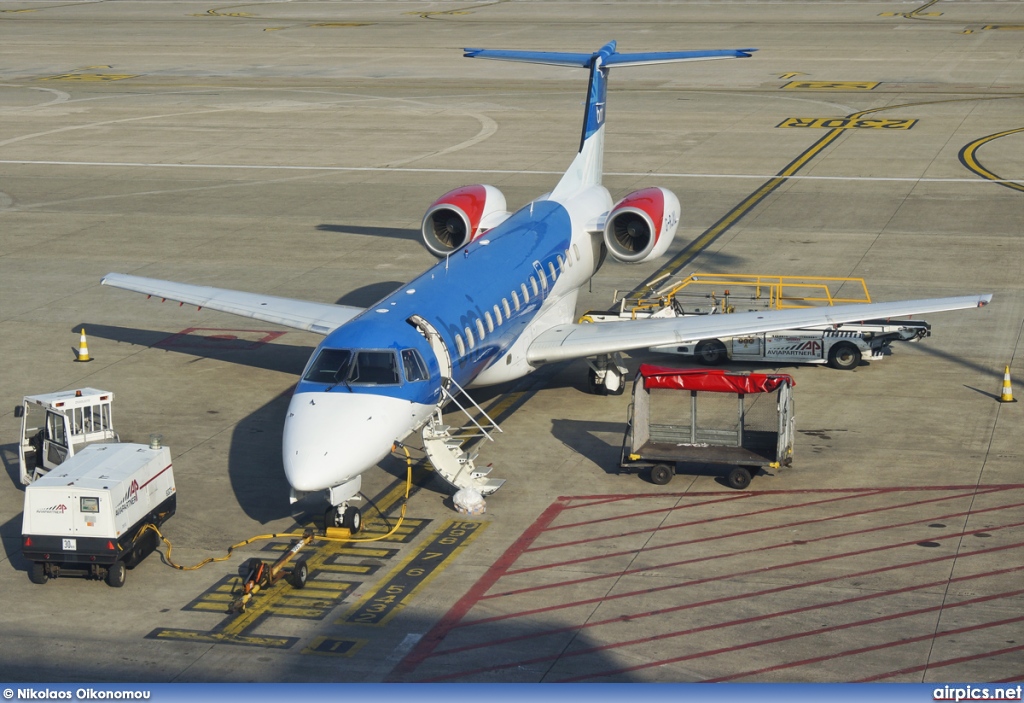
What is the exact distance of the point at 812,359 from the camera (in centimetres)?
2931

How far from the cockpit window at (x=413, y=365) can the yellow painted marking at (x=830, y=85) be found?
48777 millimetres

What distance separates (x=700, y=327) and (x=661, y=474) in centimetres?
436

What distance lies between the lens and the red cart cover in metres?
A: 23.2

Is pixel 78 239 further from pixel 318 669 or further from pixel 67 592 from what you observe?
pixel 318 669

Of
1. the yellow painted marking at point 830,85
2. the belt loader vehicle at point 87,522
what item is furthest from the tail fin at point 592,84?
the yellow painted marking at point 830,85

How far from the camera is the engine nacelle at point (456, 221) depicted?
30.1 meters

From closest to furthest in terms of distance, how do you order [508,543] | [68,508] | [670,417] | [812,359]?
[68,508]
[508,543]
[670,417]
[812,359]

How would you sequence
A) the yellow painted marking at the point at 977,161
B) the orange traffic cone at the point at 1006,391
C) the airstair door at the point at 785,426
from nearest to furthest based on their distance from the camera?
the airstair door at the point at 785,426
the orange traffic cone at the point at 1006,391
the yellow painted marking at the point at 977,161

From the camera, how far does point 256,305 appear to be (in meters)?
28.0

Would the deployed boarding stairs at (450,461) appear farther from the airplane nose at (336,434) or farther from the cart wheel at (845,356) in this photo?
the cart wheel at (845,356)

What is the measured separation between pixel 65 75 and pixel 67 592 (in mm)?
60346

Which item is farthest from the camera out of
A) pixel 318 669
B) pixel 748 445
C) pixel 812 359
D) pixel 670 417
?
pixel 812 359

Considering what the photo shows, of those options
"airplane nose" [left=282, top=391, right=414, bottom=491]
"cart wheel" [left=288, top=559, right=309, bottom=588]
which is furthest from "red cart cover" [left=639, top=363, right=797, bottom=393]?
"cart wheel" [left=288, top=559, right=309, bottom=588]

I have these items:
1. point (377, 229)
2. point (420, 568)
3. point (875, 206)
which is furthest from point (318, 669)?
point (875, 206)
